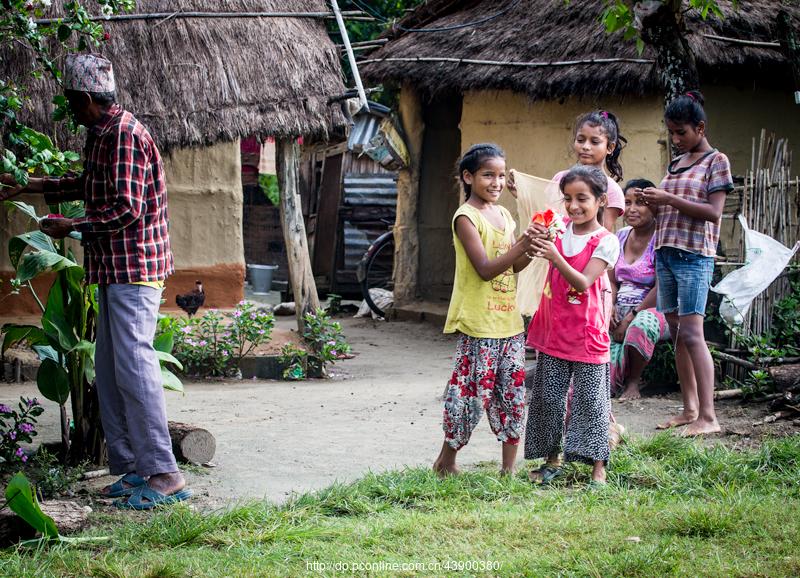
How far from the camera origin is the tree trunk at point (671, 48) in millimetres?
6516

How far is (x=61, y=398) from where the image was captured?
4.63 m

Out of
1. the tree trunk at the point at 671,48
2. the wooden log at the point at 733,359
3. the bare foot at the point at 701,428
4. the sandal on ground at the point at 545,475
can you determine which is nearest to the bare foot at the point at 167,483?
the sandal on ground at the point at 545,475

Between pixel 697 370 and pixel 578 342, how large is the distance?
146 cm

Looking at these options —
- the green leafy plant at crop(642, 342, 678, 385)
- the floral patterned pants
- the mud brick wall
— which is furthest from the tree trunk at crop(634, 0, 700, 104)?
the mud brick wall

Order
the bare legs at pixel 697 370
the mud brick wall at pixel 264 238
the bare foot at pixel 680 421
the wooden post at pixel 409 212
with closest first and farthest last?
the bare legs at pixel 697 370 < the bare foot at pixel 680 421 < the wooden post at pixel 409 212 < the mud brick wall at pixel 264 238

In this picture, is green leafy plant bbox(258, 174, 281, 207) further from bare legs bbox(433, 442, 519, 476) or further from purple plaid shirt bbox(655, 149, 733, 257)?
bare legs bbox(433, 442, 519, 476)

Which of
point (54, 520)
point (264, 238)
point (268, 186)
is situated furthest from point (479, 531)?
point (268, 186)

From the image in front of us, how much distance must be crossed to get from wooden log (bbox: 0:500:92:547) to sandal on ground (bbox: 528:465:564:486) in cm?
195

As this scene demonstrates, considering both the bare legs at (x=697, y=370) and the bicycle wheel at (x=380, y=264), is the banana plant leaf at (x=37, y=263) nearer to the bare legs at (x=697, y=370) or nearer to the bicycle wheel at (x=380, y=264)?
the bare legs at (x=697, y=370)

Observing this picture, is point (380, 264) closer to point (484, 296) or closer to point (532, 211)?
point (532, 211)

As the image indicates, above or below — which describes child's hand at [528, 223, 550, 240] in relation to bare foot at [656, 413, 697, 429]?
above

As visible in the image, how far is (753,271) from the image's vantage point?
666 centimetres

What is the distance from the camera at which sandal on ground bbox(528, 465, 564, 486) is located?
174 inches

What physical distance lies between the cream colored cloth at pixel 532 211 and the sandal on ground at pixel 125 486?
193 centimetres
